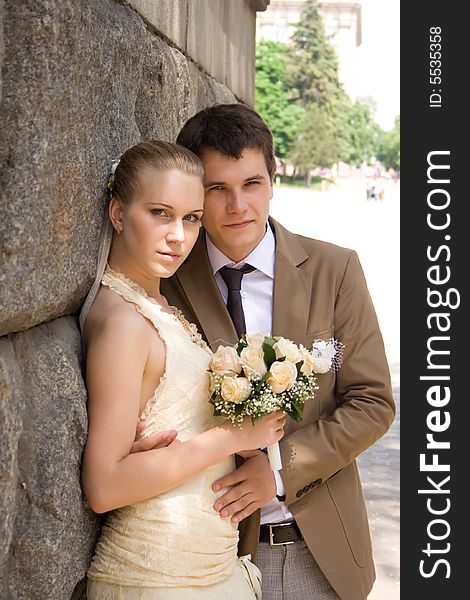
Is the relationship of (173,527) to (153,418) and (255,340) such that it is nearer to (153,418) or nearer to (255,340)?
(153,418)

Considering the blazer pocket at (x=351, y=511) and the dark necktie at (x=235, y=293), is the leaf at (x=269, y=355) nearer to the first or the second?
the dark necktie at (x=235, y=293)

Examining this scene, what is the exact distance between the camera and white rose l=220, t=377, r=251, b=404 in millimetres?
2719

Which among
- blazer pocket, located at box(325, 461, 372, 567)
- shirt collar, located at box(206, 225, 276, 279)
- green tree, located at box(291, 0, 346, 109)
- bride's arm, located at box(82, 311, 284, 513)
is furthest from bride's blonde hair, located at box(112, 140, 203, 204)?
green tree, located at box(291, 0, 346, 109)

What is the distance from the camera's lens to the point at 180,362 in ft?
9.22

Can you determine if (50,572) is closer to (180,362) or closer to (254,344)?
(180,362)

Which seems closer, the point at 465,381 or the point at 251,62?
the point at 465,381

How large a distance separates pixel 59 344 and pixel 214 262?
1032 millimetres

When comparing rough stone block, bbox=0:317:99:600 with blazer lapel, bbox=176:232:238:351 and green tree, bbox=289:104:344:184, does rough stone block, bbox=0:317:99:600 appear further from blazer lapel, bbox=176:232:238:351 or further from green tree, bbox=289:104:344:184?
green tree, bbox=289:104:344:184

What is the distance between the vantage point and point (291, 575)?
3301 millimetres

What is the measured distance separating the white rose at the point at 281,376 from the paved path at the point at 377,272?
11.1ft

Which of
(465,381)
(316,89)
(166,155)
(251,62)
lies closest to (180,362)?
(166,155)

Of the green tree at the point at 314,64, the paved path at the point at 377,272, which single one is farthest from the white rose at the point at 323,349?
the green tree at the point at 314,64

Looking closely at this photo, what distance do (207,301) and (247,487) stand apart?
0.70m

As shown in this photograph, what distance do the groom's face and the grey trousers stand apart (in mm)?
1030
